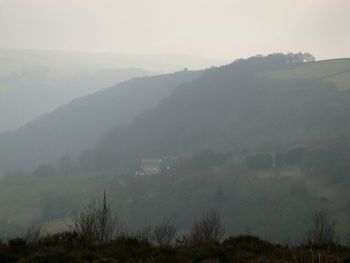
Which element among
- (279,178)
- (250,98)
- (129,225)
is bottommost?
(129,225)

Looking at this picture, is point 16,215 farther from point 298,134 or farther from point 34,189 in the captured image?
point 298,134

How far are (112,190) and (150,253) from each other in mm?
117757

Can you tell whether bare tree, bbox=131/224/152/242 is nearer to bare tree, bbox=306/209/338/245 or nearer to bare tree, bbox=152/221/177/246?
bare tree, bbox=152/221/177/246

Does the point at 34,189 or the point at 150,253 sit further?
the point at 34,189

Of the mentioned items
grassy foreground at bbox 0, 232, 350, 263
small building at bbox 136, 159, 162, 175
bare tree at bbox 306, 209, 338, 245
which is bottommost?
small building at bbox 136, 159, 162, 175

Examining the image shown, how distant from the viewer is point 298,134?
152125 millimetres

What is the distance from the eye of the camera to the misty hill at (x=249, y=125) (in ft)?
498

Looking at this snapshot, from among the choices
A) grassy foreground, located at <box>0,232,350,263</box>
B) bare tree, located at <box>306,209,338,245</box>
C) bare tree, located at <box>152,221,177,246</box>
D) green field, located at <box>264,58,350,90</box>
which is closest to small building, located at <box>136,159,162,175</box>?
green field, located at <box>264,58,350,90</box>

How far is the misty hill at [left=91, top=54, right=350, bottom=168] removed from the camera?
152 m

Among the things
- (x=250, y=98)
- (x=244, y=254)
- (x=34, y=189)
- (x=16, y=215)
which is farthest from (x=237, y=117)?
(x=244, y=254)

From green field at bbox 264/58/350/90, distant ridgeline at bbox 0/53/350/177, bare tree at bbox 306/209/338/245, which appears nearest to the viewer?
bare tree at bbox 306/209/338/245

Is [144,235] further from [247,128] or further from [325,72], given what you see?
[325,72]

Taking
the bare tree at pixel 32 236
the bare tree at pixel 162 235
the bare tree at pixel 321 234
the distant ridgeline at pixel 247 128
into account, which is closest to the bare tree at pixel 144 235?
the bare tree at pixel 162 235

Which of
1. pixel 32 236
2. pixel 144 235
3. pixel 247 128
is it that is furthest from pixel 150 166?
pixel 32 236
